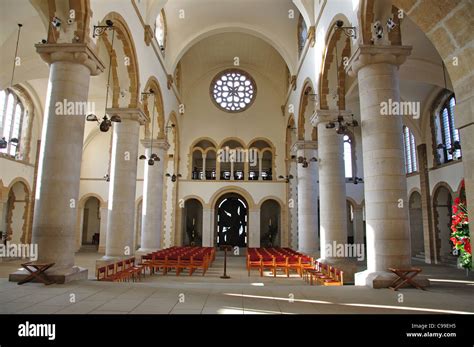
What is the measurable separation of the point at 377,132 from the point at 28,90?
17.4 metres

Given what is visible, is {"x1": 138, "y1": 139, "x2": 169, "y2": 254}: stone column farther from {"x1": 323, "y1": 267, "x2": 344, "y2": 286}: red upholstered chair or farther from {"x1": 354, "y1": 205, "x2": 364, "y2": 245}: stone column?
{"x1": 354, "y1": 205, "x2": 364, "y2": 245}: stone column

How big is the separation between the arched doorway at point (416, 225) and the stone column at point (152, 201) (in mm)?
14336

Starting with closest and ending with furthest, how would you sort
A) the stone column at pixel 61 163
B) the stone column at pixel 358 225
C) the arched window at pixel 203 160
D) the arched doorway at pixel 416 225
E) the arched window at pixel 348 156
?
the stone column at pixel 61 163, the arched doorway at pixel 416 225, the stone column at pixel 358 225, the arched window at pixel 348 156, the arched window at pixel 203 160

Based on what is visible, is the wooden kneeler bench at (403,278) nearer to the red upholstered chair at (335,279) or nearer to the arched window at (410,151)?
the red upholstered chair at (335,279)

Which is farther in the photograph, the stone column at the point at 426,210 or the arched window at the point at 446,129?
the stone column at the point at 426,210

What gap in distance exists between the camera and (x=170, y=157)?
22.6 metres

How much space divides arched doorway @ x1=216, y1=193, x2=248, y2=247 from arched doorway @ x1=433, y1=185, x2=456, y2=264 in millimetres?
12644

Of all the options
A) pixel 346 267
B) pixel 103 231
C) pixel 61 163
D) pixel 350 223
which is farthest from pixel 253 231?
pixel 61 163

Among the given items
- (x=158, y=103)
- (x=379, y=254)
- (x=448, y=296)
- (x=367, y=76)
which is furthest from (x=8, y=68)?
(x=448, y=296)

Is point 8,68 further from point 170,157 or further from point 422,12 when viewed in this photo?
point 422,12

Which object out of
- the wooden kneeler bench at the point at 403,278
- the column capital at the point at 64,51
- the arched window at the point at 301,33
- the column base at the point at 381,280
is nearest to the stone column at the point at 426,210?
the arched window at the point at 301,33

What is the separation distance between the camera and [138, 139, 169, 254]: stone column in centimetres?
1571

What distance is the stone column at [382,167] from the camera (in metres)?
6.92

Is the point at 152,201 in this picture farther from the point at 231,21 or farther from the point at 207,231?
the point at 231,21
